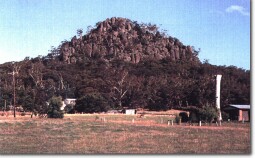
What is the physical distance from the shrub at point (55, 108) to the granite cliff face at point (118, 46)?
1772 mm

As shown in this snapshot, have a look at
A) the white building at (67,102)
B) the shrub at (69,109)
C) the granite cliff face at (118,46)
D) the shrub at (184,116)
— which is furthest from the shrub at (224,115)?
the white building at (67,102)

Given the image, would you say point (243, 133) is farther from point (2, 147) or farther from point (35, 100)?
point (35, 100)

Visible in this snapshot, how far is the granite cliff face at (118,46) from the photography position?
17.0 meters

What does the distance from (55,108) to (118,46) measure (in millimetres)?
10494

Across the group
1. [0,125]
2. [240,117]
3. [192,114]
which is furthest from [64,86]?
[240,117]

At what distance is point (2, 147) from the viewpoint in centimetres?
1128

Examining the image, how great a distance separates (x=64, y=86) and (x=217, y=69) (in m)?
6.52

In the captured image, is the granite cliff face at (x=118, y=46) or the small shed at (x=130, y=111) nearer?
the granite cliff face at (x=118, y=46)

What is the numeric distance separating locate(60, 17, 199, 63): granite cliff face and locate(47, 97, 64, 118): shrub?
5.81 ft

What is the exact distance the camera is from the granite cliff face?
17.0 m

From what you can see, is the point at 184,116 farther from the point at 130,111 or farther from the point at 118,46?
the point at 118,46

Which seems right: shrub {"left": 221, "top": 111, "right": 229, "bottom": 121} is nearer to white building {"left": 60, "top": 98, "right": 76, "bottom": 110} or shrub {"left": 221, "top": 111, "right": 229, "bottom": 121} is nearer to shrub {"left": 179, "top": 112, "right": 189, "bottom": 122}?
shrub {"left": 179, "top": 112, "right": 189, "bottom": 122}

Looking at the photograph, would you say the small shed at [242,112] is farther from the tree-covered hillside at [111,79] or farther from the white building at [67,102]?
the white building at [67,102]

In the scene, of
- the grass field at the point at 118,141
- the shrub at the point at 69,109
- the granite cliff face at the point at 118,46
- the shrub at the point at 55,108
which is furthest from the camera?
the granite cliff face at the point at 118,46
